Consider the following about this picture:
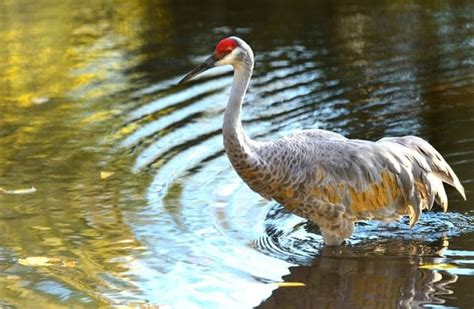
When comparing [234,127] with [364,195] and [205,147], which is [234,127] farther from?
[205,147]

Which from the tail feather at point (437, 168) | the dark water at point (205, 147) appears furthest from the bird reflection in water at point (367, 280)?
the tail feather at point (437, 168)

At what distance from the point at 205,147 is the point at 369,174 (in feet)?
10.5

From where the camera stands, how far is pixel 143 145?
36.8ft

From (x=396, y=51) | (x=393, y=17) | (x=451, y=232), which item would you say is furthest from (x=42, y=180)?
(x=393, y=17)

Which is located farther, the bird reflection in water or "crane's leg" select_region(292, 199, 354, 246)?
"crane's leg" select_region(292, 199, 354, 246)

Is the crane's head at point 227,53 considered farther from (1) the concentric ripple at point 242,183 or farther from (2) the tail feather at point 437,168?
(2) the tail feather at point 437,168

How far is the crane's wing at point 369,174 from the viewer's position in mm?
8008

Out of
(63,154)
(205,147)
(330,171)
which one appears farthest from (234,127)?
(63,154)

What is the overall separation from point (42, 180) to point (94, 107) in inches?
119

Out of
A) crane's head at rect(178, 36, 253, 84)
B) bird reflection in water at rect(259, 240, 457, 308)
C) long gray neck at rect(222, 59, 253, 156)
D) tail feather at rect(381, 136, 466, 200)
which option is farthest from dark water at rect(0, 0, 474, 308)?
crane's head at rect(178, 36, 253, 84)

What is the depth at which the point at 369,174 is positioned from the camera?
8.22 metres

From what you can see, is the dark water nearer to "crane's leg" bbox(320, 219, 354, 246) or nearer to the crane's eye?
"crane's leg" bbox(320, 219, 354, 246)

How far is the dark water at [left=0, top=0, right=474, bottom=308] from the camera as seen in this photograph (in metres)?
7.62

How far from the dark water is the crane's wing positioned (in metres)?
0.31
